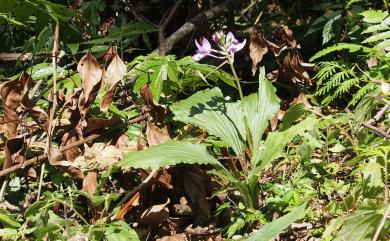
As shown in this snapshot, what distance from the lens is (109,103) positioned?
2.58m

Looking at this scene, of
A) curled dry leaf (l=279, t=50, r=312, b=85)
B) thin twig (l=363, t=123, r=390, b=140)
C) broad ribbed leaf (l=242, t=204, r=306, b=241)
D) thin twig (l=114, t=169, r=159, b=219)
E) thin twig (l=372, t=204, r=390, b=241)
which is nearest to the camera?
thin twig (l=372, t=204, r=390, b=241)

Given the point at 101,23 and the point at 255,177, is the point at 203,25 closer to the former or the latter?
the point at 101,23

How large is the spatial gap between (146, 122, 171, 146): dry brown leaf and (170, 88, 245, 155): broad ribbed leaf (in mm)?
95

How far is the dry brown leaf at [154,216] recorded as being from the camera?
229cm

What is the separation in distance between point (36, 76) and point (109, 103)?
2.05 feet

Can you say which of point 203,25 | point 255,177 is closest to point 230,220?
point 255,177

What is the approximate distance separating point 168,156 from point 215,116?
20.6 inches

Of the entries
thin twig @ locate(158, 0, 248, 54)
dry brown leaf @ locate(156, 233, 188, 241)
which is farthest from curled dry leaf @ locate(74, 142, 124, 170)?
thin twig @ locate(158, 0, 248, 54)

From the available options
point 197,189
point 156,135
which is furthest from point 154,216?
point 156,135

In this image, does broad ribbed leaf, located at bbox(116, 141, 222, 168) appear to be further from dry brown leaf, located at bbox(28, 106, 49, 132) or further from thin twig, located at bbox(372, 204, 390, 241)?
thin twig, located at bbox(372, 204, 390, 241)

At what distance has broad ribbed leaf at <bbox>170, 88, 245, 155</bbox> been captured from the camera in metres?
2.47

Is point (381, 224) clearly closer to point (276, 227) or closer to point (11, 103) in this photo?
point (276, 227)

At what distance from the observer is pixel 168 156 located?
213cm

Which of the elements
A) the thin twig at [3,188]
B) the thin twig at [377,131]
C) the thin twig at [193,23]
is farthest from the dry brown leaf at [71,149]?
the thin twig at [377,131]
